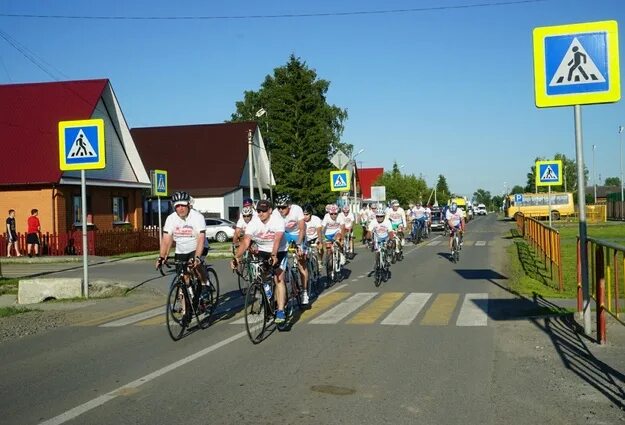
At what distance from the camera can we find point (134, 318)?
11.3m

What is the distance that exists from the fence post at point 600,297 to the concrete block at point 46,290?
10.1m

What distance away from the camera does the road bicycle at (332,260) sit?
1612cm

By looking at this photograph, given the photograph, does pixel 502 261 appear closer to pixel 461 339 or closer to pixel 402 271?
pixel 402 271

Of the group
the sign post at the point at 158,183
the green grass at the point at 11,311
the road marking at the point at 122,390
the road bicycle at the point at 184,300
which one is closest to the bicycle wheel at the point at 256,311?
the road marking at the point at 122,390

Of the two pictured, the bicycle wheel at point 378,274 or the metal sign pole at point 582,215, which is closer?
the metal sign pole at point 582,215

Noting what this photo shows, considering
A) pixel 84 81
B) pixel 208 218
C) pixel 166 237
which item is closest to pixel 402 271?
pixel 166 237

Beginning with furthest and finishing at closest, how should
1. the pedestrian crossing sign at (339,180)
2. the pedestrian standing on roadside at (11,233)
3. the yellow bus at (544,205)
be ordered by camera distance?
the yellow bus at (544,205), the pedestrian crossing sign at (339,180), the pedestrian standing on roadside at (11,233)

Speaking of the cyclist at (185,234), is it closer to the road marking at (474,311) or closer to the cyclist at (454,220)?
the road marking at (474,311)

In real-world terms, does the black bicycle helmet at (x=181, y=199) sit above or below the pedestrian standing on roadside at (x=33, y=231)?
above

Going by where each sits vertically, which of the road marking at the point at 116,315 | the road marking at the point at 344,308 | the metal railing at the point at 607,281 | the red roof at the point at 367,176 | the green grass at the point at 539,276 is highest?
the red roof at the point at 367,176

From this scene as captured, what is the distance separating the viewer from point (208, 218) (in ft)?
131

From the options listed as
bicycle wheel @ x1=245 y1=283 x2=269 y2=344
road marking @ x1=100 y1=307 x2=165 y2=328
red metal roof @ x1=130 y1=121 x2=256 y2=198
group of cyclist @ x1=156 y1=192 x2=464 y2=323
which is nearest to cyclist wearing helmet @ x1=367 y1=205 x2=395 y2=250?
group of cyclist @ x1=156 y1=192 x2=464 y2=323

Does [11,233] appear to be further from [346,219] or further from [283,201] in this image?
[283,201]

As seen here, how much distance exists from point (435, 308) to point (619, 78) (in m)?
4.83
